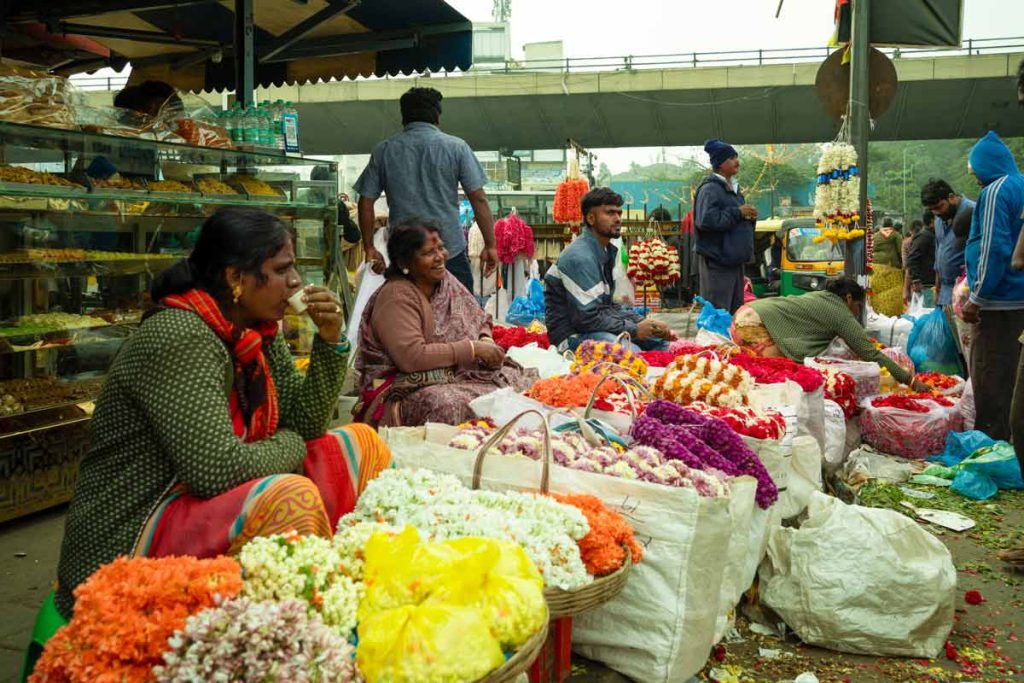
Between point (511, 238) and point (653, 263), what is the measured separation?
2923 millimetres

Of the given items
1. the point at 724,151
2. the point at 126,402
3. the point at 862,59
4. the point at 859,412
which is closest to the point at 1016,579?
the point at 859,412

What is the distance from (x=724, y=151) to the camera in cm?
842

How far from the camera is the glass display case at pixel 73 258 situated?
415 centimetres

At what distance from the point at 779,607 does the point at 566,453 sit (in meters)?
1.08

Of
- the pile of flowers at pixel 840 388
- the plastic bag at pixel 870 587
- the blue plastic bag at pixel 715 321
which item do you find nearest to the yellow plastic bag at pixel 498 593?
the plastic bag at pixel 870 587

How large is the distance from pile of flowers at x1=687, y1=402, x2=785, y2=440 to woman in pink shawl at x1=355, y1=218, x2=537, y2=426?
1.04 meters

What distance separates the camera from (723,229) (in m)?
8.27

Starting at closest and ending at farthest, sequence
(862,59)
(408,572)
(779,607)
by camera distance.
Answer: (408,572) → (779,607) → (862,59)

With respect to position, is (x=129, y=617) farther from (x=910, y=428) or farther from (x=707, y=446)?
(x=910, y=428)

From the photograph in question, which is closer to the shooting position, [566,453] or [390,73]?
[566,453]

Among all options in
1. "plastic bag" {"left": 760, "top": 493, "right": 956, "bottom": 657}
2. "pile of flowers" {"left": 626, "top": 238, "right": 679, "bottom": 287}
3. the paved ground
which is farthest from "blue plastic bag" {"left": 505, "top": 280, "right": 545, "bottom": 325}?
"plastic bag" {"left": 760, "top": 493, "right": 956, "bottom": 657}

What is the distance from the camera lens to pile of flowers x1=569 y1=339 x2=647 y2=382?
4.84 meters

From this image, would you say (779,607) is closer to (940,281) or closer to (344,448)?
(344,448)

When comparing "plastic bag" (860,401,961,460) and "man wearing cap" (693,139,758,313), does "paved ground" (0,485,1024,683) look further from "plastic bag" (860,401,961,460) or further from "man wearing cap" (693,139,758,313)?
"man wearing cap" (693,139,758,313)
